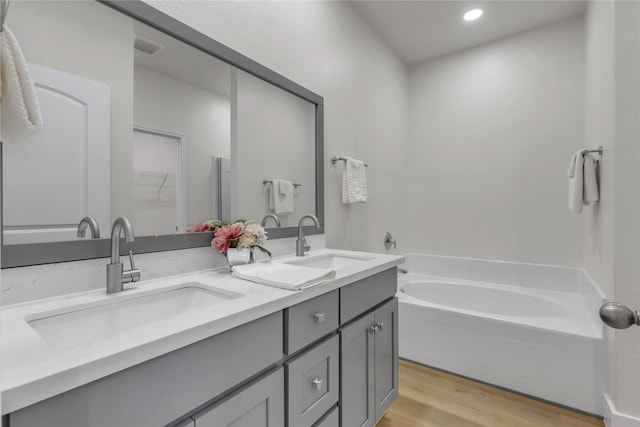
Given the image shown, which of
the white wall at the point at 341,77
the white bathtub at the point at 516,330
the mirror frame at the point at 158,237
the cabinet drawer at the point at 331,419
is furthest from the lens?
the white bathtub at the point at 516,330

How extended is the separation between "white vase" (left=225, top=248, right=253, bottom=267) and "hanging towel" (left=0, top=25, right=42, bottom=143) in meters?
0.77

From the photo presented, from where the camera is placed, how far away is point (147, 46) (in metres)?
1.12

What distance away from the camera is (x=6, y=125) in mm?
509

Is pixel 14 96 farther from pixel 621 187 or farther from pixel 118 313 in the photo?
pixel 621 187

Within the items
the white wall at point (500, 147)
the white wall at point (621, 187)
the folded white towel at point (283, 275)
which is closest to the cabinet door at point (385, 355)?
the folded white towel at point (283, 275)

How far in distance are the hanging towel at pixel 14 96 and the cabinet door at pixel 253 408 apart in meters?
0.66

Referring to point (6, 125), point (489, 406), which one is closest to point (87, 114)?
point (6, 125)

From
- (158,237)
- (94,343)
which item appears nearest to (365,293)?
(158,237)

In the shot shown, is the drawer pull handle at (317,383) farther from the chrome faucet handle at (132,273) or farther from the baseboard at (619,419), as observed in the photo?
the baseboard at (619,419)

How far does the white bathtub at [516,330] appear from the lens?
173cm

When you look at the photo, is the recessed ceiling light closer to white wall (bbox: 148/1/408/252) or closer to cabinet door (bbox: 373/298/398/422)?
white wall (bbox: 148/1/408/252)

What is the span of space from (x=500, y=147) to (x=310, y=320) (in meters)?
2.68

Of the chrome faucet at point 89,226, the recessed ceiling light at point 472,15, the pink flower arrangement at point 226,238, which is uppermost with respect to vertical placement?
the recessed ceiling light at point 472,15

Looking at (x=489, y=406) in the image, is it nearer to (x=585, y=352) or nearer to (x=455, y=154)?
(x=585, y=352)
